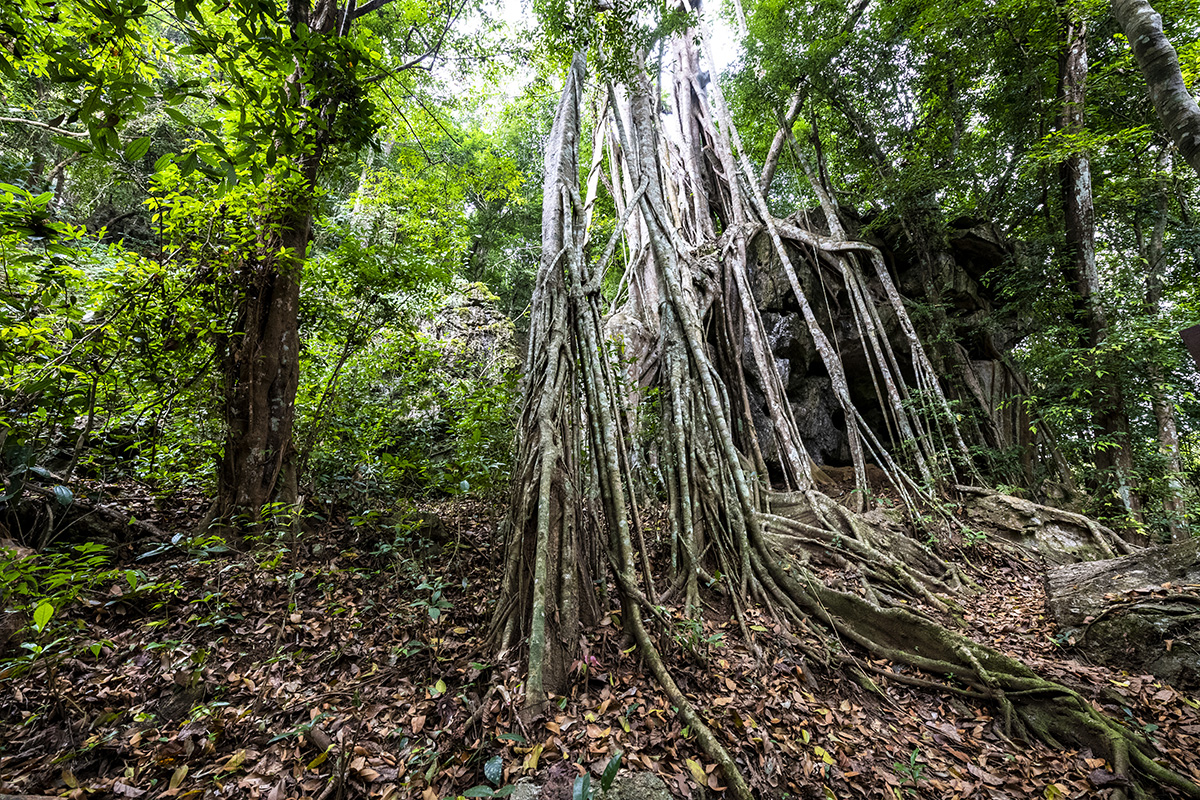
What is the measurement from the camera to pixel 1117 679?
2756mm

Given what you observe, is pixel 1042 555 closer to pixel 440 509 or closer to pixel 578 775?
pixel 578 775

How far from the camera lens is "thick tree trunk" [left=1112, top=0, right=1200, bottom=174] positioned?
2.65 m

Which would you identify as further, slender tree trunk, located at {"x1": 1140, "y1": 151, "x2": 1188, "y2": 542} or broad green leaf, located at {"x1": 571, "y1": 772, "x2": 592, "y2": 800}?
slender tree trunk, located at {"x1": 1140, "y1": 151, "x2": 1188, "y2": 542}

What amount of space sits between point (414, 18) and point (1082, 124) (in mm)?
8864

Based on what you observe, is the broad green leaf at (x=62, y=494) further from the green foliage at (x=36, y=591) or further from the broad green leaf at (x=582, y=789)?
the broad green leaf at (x=582, y=789)

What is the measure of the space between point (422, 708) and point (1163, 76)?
5.61 meters

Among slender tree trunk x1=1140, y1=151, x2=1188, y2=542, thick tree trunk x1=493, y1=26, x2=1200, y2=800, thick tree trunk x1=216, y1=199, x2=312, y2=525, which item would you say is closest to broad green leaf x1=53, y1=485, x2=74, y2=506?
thick tree trunk x1=216, y1=199, x2=312, y2=525

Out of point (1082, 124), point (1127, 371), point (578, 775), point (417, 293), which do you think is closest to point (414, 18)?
point (417, 293)

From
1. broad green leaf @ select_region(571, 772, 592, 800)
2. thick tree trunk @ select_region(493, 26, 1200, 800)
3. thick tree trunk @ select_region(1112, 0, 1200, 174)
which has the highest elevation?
thick tree trunk @ select_region(1112, 0, 1200, 174)

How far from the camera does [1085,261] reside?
237 inches

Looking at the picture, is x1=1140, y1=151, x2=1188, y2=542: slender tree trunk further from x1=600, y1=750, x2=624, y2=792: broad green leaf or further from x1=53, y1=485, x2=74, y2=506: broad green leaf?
x1=53, y1=485, x2=74, y2=506: broad green leaf

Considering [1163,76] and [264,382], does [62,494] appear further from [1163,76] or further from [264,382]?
[1163,76]

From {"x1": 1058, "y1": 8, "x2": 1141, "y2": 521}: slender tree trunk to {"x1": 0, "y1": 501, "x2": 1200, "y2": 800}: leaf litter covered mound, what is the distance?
371 centimetres

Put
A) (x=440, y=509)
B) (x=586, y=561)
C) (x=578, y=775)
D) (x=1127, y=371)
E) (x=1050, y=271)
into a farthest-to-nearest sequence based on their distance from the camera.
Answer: (x=1050, y=271), (x=1127, y=371), (x=440, y=509), (x=586, y=561), (x=578, y=775)
